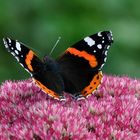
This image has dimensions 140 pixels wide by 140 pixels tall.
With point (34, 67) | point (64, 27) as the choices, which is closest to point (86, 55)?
point (34, 67)

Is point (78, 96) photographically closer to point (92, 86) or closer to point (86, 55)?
point (92, 86)

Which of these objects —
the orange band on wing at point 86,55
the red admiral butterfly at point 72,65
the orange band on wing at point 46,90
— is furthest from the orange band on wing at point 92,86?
the orange band on wing at point 46,90

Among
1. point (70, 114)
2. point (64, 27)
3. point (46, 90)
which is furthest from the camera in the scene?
point (64, 27)

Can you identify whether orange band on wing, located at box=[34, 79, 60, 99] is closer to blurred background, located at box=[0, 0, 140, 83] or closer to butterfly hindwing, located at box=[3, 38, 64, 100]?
butterfly hindwing, located at box=[3, 38, 64, 100]

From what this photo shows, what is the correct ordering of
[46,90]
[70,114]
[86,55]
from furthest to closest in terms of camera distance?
[86,55]
[46,90]
[70,114]

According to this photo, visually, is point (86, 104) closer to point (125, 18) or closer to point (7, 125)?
point (7, 125)

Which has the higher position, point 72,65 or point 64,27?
point 64,27

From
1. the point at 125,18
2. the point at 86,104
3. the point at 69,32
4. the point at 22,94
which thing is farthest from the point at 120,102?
the point at 125,18

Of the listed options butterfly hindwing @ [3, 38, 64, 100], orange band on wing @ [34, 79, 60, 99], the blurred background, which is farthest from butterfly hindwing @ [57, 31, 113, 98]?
the blurred background
